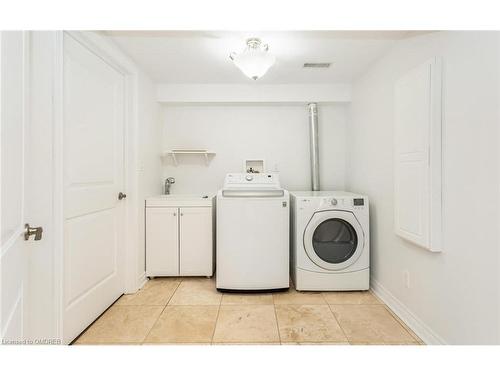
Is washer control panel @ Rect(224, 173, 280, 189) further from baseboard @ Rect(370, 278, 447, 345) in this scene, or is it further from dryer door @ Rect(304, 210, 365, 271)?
baseboard @ Rect(370, 278, 447, 345)

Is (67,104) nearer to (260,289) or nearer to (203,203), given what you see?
(203,203)

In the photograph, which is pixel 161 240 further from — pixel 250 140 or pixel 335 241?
pixel 335 241

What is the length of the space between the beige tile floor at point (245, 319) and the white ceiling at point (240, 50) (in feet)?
6.74

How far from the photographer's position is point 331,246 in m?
2.34

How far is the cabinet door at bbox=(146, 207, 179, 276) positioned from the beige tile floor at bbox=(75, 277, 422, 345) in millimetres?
224

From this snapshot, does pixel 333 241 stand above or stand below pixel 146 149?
below

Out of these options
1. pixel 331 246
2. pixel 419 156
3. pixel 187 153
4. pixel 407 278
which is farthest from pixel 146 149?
pixel 407 278

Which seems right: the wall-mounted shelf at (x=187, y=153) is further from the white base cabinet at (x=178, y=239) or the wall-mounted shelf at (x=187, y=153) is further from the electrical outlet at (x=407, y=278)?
the electrical outlet at (x=407, y=278)

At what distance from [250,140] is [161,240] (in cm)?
158

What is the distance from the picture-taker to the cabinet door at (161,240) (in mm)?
2564

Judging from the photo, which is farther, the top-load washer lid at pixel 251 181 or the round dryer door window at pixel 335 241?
the top-load washer lid at pixel 251 181

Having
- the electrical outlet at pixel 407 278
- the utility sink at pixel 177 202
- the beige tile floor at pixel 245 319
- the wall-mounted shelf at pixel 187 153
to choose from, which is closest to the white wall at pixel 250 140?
the wall-mounted shelf at pixel 187 153

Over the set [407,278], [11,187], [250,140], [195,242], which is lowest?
[407,278]
